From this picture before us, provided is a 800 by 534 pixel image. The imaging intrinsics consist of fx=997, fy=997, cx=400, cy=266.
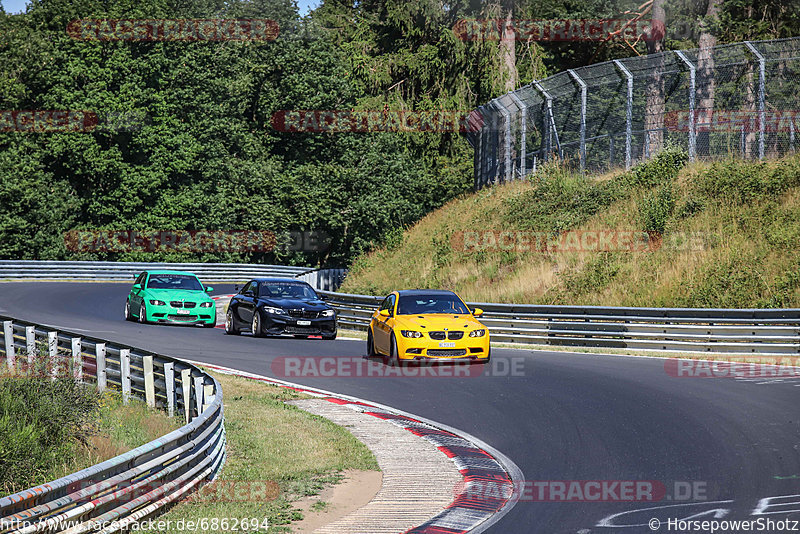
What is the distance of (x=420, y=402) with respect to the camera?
15.2m

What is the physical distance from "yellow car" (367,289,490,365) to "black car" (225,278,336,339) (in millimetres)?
4464

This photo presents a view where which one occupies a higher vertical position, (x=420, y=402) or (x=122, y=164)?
(x=122, y=164)

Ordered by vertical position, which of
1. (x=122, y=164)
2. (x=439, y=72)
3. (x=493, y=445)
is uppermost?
(x=439, y=72)

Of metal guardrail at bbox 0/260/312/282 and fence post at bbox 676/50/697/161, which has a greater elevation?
fence post at bbox 676/50/697/161

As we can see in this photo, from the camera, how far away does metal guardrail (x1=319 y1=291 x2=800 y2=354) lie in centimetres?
2064

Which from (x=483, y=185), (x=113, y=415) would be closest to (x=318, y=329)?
(x=113, y=415)

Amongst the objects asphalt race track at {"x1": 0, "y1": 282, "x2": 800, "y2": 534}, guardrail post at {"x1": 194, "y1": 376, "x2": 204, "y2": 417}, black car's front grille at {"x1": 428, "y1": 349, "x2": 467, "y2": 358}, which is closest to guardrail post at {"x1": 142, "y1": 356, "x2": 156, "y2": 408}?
guardrail post at {"x1": 194, "y1": 376, "x2": 204, "y2": 417}

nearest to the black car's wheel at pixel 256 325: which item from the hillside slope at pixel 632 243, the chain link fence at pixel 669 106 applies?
the hillside slope at pixel 632 243

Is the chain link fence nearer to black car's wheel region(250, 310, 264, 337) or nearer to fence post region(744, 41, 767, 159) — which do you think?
fence post region(744, 41, 767, 159)

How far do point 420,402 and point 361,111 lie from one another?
42.9 meters

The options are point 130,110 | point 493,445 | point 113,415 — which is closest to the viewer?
point 493,445

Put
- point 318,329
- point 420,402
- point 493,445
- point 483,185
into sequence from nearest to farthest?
1. point 493,445
2. point 420,402
3. point 318,329
4. point 483,185

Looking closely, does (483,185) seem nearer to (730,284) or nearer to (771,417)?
(730,284)

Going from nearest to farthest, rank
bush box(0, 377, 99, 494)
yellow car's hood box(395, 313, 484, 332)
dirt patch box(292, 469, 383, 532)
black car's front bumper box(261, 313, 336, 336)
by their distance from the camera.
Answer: dirt patch box(292, 469, 383, 532) → bush box(0, 377, 99, 494) → yellow car's hood box(395, 313, 484, 332) → black car's front bumper box(261, 313, 336, 336)
